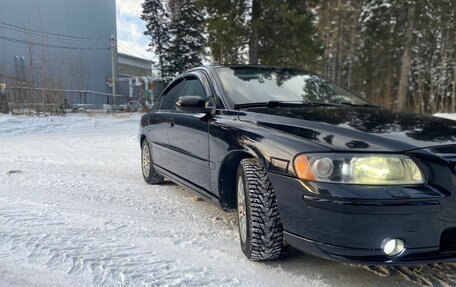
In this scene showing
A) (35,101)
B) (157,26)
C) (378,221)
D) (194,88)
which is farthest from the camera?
(157,26)

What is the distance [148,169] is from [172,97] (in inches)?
42.6

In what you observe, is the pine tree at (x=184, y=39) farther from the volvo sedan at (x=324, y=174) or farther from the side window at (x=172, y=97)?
the volvo sedan at (x=324, y=174)

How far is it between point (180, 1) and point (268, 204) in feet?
112

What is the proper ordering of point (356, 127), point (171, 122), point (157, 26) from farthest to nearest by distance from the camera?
1. point (157, 26)
2. point (171, 122)
3. point (356, 127)

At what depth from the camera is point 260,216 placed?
8.48 ft

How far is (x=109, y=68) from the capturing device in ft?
110

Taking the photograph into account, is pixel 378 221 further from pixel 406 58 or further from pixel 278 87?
pixel 406 58

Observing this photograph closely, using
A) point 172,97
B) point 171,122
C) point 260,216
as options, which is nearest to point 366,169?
point 260,216

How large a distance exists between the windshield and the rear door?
0.27m

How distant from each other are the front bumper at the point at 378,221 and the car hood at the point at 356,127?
26 cm

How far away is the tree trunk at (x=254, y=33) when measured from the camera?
1345cm

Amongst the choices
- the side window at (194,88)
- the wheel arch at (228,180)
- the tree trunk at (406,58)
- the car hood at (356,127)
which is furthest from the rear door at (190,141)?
the tree trunk at (406,58)

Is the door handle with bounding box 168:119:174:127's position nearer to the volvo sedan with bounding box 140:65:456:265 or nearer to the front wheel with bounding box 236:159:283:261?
the volvo sedan with bounding box 140:65:456:265

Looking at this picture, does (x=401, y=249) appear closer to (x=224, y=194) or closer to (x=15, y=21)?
(x=224, y=194)
